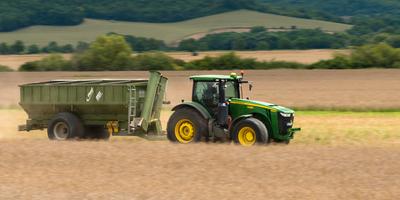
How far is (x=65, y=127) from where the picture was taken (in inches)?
741

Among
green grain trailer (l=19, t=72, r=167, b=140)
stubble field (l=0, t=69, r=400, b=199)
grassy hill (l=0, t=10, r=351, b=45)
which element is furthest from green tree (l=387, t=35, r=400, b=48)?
green grain trailer (l=19, t=72, r=167, b=140)

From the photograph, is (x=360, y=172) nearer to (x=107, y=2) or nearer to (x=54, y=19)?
(x=54, y=19)

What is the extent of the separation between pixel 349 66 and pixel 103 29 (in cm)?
6284

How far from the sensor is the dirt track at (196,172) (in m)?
10.5

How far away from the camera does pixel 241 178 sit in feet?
38.0

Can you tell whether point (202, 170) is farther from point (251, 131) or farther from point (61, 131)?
point (61, 131)

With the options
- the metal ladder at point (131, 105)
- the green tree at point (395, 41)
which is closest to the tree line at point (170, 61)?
the green tree at point (395, 41)

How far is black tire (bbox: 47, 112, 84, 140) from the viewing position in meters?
18.5

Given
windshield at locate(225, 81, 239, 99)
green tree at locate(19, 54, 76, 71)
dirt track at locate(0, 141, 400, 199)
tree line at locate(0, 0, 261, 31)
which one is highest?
tree line at locate(0, 0, 261, 31)

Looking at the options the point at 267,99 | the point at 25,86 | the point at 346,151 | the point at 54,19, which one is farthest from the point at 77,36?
the point at 346,151

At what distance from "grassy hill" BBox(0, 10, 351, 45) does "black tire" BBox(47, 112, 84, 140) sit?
72.8 meters

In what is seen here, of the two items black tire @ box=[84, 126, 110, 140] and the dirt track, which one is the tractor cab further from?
black tire @ box=[84, 126, 110, 140]

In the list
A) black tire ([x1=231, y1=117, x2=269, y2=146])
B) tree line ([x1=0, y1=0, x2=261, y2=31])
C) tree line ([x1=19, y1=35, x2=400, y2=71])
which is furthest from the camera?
tree line ([x1=0, y1=0, x2=261, y2=31])

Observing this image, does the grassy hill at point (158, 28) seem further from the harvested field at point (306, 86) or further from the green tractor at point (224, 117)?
the green tractor at point (224, 117)
